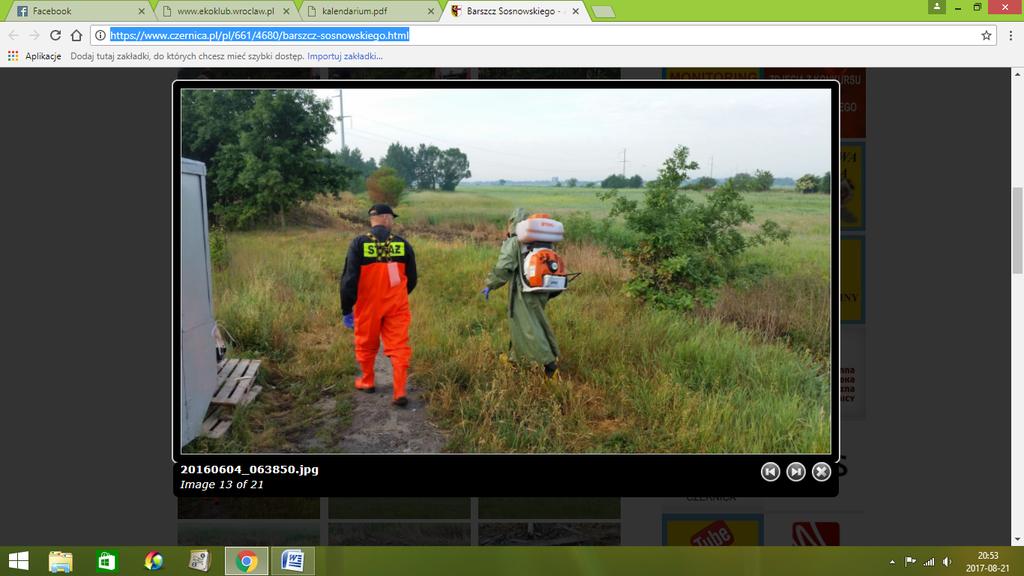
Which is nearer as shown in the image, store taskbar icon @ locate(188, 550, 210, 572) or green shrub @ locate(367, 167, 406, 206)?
store taskbar icon @ locate(188, 550, 210, 572)

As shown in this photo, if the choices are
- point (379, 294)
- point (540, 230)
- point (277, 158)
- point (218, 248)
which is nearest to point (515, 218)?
point (540, 230)

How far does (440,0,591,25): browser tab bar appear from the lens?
344cm

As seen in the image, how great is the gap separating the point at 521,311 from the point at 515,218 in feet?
2.70

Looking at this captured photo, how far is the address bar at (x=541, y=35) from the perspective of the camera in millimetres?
3432

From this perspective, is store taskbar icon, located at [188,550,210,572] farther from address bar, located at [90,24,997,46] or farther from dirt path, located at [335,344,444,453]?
address bar, located at [90,24,997,46]

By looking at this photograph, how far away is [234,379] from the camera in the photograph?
423 cm

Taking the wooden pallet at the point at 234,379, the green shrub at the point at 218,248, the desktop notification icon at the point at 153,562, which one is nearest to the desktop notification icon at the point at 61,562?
the desktop notification icon at the point at 153,562

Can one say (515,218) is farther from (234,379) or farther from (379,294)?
(234,379)

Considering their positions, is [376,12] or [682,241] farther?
[682,241]

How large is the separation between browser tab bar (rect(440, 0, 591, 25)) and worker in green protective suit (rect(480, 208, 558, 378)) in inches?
59.1

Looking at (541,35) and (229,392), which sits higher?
(541,35)

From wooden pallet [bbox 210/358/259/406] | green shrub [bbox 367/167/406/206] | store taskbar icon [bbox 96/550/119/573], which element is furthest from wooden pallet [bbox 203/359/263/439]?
green shrub [bbox 367/167/406/206]

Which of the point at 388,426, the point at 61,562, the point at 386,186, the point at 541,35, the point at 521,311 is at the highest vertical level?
the point at 541,35

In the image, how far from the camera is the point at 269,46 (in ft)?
11.3
